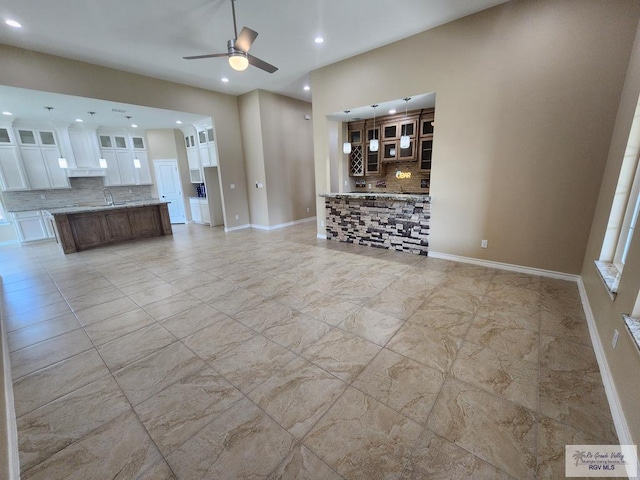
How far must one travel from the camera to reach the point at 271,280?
3.65m

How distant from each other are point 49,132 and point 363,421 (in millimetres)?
9186

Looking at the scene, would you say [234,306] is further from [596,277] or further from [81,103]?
[81,103]

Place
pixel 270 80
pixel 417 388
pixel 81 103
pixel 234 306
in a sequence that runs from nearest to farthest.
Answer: pixel 417 388 < pixel 234 306 < pixel 81 103 < pixel 270 80

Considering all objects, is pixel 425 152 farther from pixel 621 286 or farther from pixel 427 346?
pixel 427 346

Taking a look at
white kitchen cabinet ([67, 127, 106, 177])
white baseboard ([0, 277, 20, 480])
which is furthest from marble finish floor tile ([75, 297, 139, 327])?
white kitchen cabinet ([67, 127, 106, 177])

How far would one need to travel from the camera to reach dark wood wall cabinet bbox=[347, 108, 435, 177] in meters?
5.70

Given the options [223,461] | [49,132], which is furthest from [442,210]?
[49,132]

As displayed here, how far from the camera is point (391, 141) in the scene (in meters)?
6.15

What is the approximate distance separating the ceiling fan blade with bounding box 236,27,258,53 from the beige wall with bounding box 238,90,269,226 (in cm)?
340

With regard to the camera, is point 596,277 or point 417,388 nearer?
point 417,388

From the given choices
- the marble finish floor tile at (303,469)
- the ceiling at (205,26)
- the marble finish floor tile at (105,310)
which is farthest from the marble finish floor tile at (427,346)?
the ceiling at (205,26)

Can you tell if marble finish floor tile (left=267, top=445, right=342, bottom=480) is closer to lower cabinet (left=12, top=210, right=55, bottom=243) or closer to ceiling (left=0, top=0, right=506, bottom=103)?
ceiling (left=0, top=0, right=506, bottom=103)

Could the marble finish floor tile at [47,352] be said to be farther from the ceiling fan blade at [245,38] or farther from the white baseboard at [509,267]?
the white baseboard at [509,267]

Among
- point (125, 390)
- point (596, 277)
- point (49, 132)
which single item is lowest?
point (125, 390)
